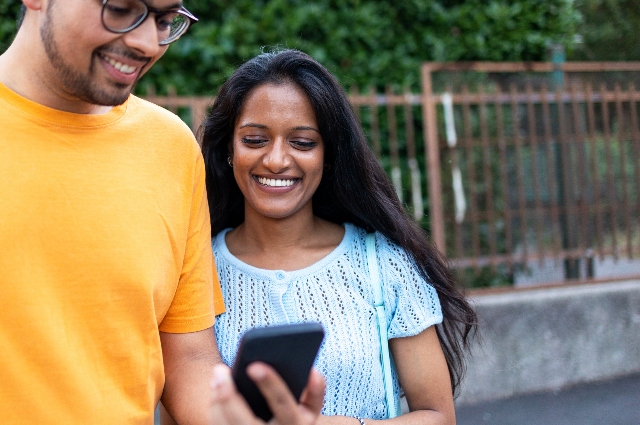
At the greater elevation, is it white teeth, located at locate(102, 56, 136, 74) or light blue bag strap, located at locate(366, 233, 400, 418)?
white teeth, located at locate(102, 56, 136, 74)

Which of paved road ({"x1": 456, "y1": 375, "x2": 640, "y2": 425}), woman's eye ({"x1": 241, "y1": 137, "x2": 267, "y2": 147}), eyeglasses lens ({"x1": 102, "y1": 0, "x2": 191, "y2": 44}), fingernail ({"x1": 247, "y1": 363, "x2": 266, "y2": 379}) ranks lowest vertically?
paved road ({"x1": 456, "y1": 375, "x2": 640, "y2": 425})

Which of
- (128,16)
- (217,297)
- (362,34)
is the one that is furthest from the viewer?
(362,34)

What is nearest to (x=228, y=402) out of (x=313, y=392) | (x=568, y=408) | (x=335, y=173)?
(x=313, y=392)

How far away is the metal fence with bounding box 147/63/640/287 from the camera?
5605 mm

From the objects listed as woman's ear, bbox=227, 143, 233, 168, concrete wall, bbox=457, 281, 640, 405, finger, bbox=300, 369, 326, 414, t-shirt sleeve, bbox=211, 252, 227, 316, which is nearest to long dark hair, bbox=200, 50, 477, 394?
woman's ear, bbox=227, 143, 233, 168

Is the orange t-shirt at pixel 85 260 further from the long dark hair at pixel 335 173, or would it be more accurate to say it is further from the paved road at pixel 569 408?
the paved road at pixel 569 408

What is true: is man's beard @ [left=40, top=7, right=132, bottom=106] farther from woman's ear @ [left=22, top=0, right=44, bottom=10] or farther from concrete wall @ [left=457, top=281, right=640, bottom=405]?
concrete wall @ [left=457, top=281, right=640, bottom=405]

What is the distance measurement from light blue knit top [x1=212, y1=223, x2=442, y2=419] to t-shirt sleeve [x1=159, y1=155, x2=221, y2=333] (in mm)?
209

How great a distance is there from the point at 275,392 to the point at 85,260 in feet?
2.17

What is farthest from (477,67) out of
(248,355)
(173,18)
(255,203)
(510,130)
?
(248,355)

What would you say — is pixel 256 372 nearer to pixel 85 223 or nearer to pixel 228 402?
pixel 228 402

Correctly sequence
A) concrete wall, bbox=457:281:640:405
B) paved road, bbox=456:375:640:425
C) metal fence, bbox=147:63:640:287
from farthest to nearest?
metal fence, bbox=147:63:640:287 < concrete wall, bbox=457:281:640:405 < paved road, bbox=456:375:640:425

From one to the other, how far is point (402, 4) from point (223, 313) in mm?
4746

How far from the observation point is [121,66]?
67.4 inches
